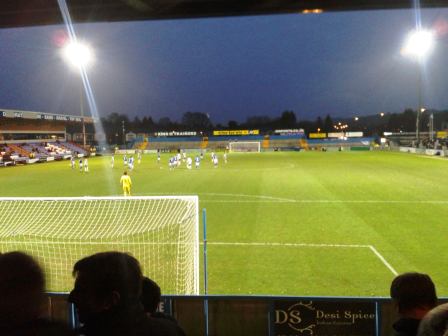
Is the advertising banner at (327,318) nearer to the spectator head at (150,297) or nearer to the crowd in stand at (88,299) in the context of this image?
the spectator head at (150,297)

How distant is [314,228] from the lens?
13789mm

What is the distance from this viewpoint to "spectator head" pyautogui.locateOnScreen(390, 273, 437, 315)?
229 centimetres

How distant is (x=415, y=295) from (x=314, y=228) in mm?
11728

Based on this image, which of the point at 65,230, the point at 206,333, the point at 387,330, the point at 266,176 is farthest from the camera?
the point at 266,176

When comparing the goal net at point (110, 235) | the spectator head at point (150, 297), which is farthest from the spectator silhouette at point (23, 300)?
the goal net at point (110, 235)

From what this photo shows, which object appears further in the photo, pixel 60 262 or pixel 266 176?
pixel 266 176

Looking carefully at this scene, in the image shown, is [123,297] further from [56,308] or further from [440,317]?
[56,308]

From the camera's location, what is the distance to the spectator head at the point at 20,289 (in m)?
1.69

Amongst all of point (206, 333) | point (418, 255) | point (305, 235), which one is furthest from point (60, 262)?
point (418, 255)

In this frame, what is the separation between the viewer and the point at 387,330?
5.10 metres

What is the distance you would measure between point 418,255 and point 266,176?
19.4 meters

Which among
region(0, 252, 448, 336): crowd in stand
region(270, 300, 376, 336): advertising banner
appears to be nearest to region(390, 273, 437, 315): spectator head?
region(0, 252, 448, 336): crowd in stand

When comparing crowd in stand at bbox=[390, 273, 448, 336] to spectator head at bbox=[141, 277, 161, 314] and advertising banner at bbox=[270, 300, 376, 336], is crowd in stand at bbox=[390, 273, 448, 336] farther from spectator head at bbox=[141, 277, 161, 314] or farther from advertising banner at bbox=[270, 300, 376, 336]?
advertising banner at bbox=[270, 300, 376, 336]

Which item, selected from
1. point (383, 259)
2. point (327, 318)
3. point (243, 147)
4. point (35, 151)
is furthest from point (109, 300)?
point (243, 147)
